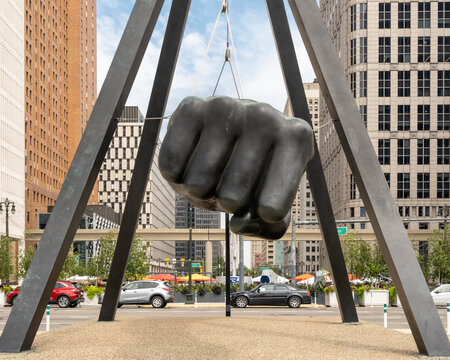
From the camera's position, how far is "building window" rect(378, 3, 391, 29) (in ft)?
320

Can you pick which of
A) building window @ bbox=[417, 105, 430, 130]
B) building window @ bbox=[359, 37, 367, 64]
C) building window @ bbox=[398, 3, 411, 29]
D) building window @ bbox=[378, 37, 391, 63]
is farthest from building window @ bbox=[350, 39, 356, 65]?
building window @ bbox=[417, 105, 430, 130]

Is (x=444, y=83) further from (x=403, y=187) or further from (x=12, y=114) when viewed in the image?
(x=12, y=114)

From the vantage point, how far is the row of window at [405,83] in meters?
95.8

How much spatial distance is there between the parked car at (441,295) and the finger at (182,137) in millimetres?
30535

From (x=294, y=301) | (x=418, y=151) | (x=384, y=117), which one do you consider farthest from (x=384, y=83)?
(x=294, y=301)

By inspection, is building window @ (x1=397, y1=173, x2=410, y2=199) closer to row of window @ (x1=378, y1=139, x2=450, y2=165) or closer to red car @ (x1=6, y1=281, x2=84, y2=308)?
row of window @ (x1=378, y1=139, x2=450, y2=165)

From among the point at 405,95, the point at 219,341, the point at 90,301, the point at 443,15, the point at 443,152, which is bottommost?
the point at 90,301

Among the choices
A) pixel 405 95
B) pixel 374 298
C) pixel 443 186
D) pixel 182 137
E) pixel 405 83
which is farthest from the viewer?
pixel 405 83

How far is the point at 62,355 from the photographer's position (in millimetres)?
10062

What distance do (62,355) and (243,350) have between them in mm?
3092

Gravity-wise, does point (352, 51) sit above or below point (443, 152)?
above

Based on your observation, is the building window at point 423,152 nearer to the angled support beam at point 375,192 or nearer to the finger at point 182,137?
the angled support beam at point 375,192

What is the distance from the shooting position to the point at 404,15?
320 feet

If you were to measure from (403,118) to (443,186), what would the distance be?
1239 cm
